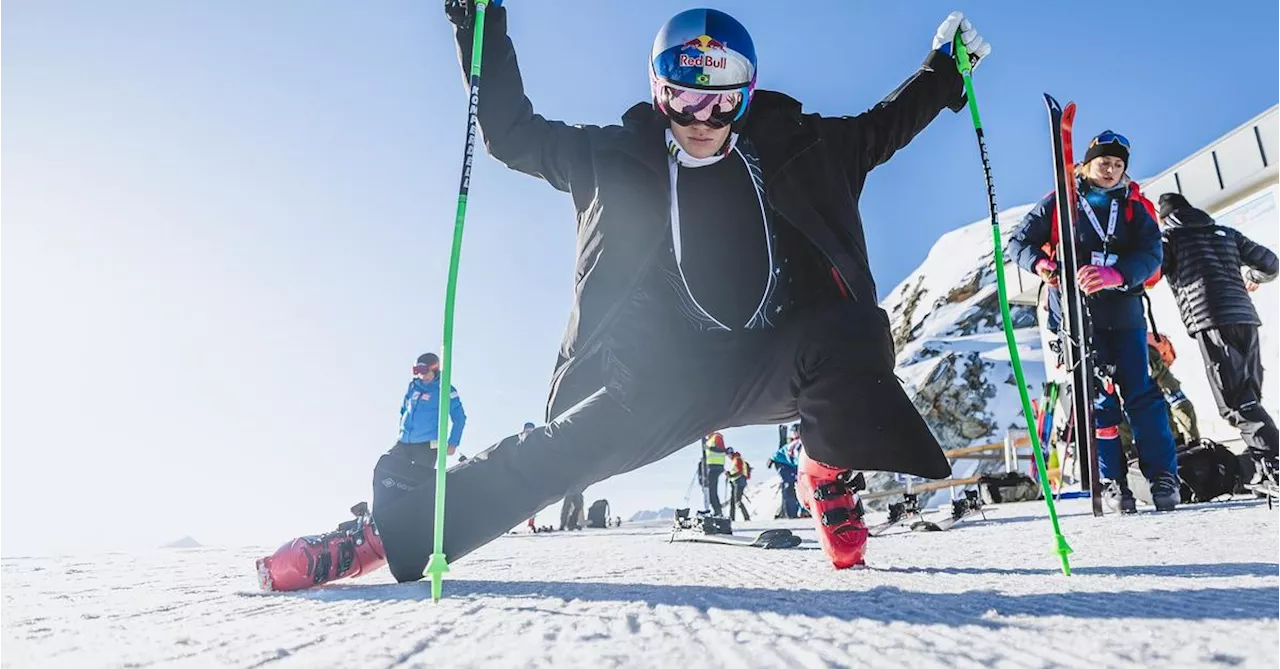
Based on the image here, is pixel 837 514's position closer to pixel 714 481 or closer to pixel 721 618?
pixel 721 618

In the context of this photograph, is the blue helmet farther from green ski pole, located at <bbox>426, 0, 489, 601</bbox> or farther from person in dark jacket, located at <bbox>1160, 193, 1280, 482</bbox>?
person in dark jacket, located at <bbox>1160, 193, 1280, 482</bbox>

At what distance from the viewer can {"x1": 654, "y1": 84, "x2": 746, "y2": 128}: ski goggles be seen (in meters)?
2.03

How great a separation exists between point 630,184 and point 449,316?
65 cm

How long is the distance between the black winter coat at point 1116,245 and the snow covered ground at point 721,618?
221 cm

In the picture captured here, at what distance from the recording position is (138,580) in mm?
2266

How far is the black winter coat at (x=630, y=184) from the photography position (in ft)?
6.55

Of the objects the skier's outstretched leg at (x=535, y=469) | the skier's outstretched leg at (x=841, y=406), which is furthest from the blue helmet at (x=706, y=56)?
the skier's outstretched leg at (x=535, y=469)

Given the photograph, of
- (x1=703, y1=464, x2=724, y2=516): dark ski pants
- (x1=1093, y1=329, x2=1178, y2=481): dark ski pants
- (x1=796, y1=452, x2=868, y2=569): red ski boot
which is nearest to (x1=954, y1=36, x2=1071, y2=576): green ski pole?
(x1=796, y1=452, x2=868, y2=569): red ski boot

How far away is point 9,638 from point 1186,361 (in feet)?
42.2

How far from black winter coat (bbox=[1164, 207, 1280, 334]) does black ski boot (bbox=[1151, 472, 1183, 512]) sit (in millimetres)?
1704

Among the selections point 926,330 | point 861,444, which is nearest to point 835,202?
point 861,444

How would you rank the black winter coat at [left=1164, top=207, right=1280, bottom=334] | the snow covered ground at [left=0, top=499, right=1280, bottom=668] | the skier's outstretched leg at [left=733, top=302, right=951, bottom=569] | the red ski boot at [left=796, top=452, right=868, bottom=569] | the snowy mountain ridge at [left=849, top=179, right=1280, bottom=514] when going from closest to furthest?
the snow covered ground at [left=0, top=499, right=1280, bottom=668] → the skier's outstretched leg at [left=733, top=302, right=951, bottom=569] → the red ski boot at [left=796, top=452, right=868, bottom=569] → the black winter coat at [left=1164, top=207, right=1280, bottom=334] → the snowy mountain ridge at [left=849, top=179, right=1280, bottom=514]

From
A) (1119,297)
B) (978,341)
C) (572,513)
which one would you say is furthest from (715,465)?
(978,341)

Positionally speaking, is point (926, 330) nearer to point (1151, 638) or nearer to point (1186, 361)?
point (1186, 361)
